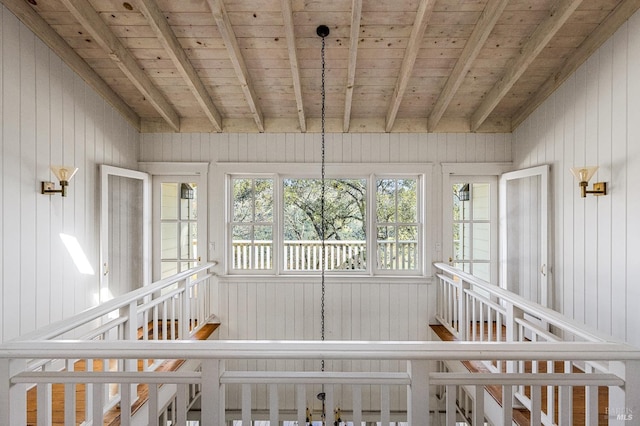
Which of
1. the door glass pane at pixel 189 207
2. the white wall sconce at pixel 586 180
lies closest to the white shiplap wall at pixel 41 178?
the door glass pane at pixel 189 207

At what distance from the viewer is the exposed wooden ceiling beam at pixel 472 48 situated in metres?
2.61

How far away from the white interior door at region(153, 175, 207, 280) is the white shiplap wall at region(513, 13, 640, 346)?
12.9ft

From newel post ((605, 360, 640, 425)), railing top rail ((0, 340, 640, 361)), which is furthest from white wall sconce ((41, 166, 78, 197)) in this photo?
newel post ((605, 360, 640, 425))

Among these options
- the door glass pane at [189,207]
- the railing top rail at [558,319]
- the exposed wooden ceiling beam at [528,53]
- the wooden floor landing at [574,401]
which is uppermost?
the exposed wooden ceiling beam at [528,53]

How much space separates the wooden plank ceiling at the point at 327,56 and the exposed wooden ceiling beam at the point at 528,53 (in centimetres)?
1

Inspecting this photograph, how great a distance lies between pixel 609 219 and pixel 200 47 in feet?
11.9

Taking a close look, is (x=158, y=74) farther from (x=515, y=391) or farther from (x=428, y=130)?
(x=515, y=391)

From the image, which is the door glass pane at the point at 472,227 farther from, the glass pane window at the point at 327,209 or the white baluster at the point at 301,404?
the white baluster at the point at 301,404

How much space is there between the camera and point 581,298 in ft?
10.4

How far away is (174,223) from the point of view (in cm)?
457

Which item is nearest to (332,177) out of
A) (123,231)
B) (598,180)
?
(123,231)

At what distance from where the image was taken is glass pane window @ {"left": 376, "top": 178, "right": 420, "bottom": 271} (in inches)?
178

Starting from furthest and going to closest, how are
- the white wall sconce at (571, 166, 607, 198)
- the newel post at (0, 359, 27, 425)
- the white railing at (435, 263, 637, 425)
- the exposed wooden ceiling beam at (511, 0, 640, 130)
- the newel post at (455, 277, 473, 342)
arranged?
the newel post at (455, 277, 473, 342) < the white wall sconce at (571, 166, 607, 198) < the exposed wooden ceiling beam at (511, 0, 640, 130) < the white railing at (435, 263, 637, 425) < the newel post at (0, 359, 27, 425)

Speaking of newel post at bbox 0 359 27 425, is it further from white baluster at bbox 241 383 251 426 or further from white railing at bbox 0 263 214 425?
white baluster at bbox 241 383 251 426
